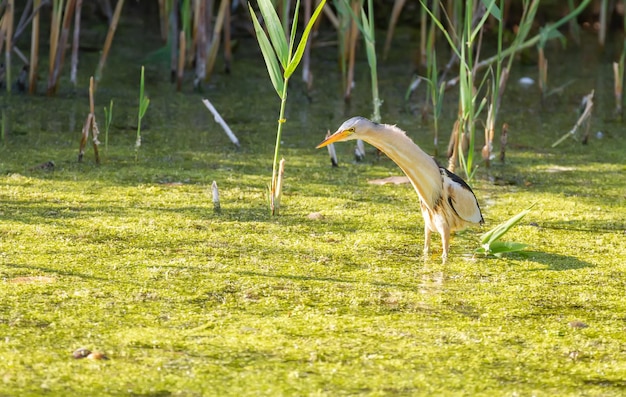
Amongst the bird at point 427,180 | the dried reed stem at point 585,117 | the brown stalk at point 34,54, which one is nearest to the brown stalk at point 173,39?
the brown stalk at point 34,54

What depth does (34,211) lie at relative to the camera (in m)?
3.21

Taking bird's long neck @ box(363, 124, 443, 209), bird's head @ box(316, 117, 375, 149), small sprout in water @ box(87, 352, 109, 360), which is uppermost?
bird's head @ box(316, 117, 375, 149)

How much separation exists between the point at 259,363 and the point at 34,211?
141 centimetres

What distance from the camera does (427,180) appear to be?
2891mm

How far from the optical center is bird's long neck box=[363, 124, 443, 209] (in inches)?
110

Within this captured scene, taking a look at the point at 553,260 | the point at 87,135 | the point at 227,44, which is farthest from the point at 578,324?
the point at 227,44

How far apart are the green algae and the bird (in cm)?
11

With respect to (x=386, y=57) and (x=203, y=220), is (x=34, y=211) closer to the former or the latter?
(x=203, y=220)

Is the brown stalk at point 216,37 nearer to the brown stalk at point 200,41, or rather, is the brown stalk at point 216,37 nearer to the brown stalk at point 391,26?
the brown stalk at point 200,41

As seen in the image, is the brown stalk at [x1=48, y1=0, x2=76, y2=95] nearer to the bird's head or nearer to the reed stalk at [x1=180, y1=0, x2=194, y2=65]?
the reed stalk at [x1=180, y1=0, x2=194, y2=65]

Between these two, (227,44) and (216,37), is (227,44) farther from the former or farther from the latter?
(216,37)

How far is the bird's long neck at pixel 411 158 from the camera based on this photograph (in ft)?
9.17

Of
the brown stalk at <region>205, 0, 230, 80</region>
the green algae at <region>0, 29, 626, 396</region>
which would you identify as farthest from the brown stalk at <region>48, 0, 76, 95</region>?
the brown stalk at <region>205, 0, 230, 80</region>

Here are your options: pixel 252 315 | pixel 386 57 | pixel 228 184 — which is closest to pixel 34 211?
pixel 228 184
